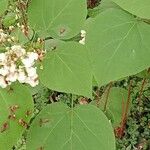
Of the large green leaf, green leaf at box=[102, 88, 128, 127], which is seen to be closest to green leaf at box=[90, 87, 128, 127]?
green leaf at box=[102, 88, 128, 127]

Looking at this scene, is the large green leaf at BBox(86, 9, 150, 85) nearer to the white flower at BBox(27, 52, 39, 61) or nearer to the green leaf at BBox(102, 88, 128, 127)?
the white flower at BBox(27, 52, 39, 61)

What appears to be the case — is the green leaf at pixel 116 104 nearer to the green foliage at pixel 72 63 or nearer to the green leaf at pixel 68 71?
the green foliage at pixel 72 63

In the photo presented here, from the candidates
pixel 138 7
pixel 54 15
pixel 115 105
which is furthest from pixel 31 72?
pixel 115 105

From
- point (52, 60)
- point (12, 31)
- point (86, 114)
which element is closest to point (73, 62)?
point (52, 60)

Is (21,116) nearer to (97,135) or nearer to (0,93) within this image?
(0,93)

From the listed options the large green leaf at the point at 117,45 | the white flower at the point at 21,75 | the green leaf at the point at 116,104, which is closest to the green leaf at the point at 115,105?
the green leaf at the point at 116,104

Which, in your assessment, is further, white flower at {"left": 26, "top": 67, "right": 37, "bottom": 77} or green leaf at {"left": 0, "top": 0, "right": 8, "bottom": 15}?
green leaf at {"left": 0, "top": 0, "right": 8, "bottom": 15}

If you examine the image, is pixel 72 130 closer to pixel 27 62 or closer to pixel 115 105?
pixel 27 62
